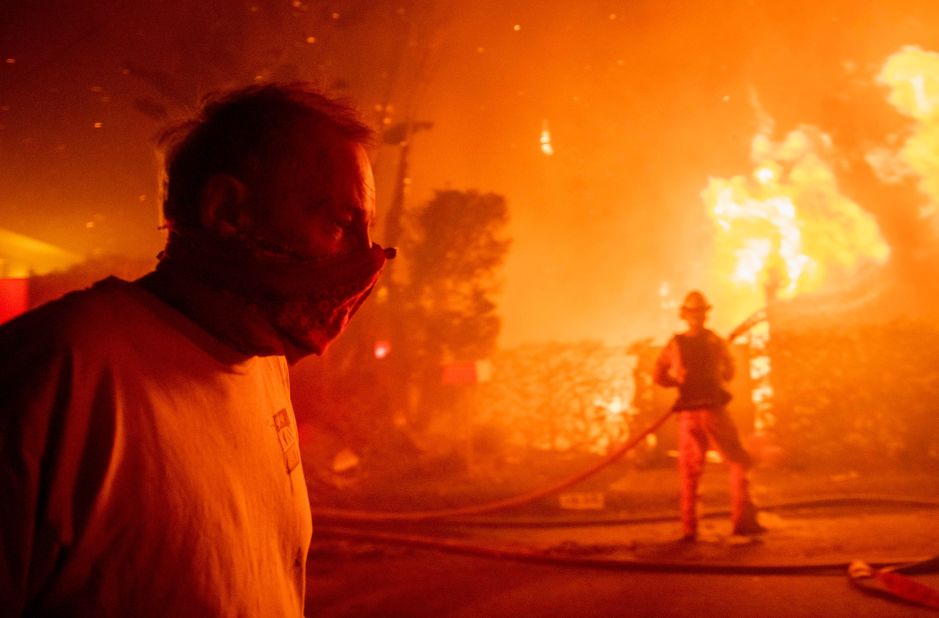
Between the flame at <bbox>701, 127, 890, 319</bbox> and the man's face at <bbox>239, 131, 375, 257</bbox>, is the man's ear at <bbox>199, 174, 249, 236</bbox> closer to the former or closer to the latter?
the man's face at <bbox>239, 131, 375, 257</bbox>

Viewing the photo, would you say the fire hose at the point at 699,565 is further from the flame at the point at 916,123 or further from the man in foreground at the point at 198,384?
the flame at the point at 916,123

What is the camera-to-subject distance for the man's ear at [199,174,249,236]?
3.71 ft

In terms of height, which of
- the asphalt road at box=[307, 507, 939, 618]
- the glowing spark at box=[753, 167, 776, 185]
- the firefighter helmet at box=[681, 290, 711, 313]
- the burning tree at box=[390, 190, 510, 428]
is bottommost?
the asphalt road at box=[307, 507, 939, 618]

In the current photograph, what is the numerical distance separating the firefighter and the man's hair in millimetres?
5820

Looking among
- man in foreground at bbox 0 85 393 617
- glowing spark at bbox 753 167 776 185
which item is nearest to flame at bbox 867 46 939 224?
glowing spark at bbox 753 167 776 185

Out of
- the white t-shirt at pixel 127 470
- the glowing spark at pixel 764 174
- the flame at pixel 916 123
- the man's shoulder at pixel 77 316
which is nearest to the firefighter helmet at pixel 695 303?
the white t-shirt at pixel 127 470

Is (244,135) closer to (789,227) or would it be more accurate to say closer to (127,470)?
(127,470)

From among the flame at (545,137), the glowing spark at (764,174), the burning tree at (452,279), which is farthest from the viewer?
the flame at (545,137)

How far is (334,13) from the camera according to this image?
1255 cm

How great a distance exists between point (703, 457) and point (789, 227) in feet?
32.6

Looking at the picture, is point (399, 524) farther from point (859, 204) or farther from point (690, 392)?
point (859, 204)

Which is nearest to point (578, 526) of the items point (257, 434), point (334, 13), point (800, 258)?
point (257, 434)

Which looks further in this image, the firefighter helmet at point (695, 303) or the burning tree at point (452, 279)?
the burning tree at point (452, 279)

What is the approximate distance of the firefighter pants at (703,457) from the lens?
6.25m
